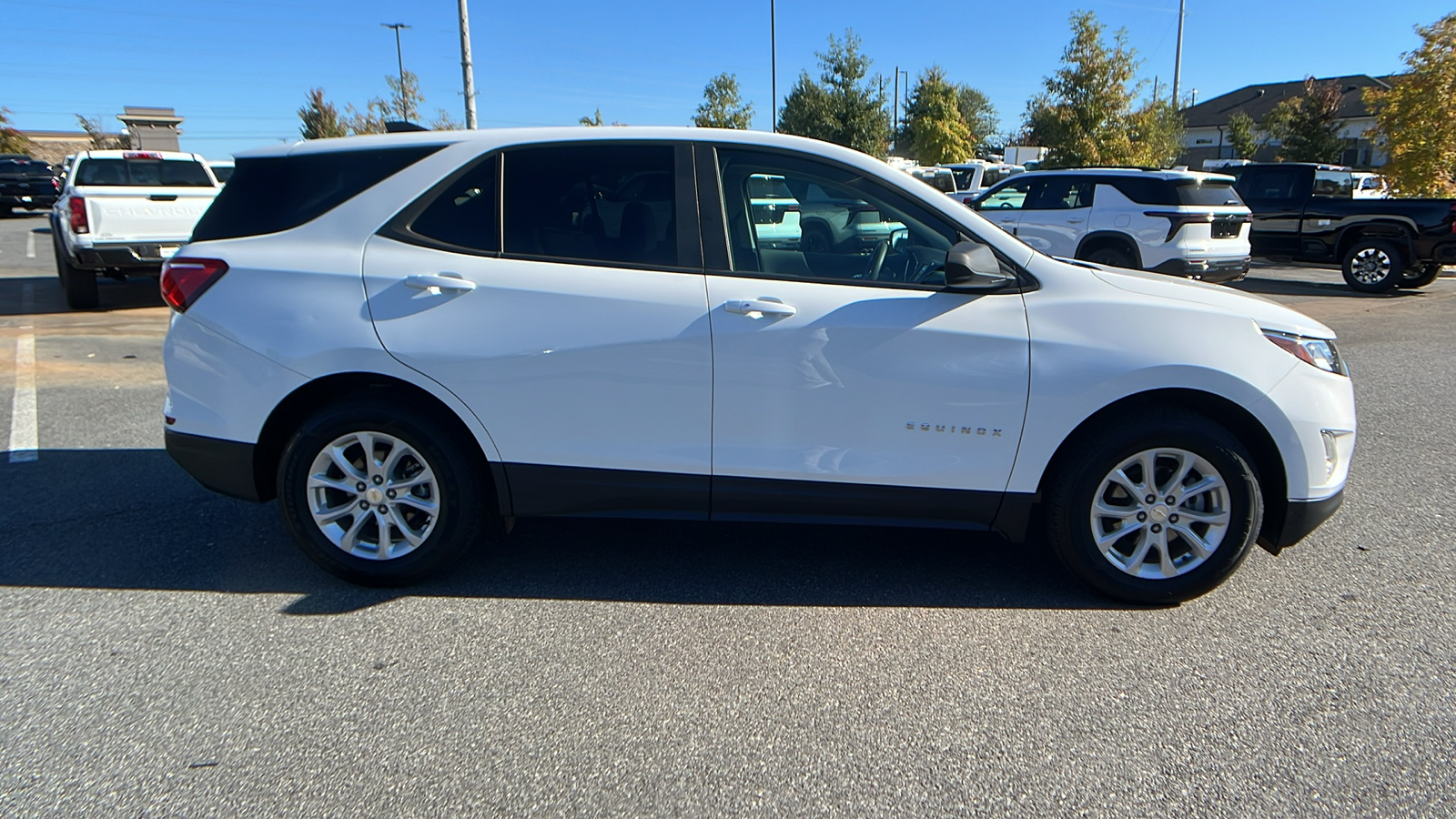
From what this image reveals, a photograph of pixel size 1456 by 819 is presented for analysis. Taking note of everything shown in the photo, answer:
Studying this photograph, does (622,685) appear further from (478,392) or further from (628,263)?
(628,263)

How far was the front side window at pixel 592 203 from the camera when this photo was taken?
146 inches

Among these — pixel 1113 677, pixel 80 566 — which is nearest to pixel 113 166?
pixel 80 566

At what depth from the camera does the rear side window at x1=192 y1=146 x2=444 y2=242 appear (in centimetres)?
380

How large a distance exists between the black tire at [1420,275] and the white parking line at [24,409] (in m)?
16.6

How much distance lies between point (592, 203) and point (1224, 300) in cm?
252

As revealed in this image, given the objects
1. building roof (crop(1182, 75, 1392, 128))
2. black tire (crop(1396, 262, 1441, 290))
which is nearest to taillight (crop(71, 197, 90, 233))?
black tire (crop(1396, 262, 1441, 290))

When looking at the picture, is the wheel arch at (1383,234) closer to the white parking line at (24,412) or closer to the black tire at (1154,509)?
the black tire at (1154,509)

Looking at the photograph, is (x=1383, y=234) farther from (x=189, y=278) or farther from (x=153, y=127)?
(x=153, y=127)

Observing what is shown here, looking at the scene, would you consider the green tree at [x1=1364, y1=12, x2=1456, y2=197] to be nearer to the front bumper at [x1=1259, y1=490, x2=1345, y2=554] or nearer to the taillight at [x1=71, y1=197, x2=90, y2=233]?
the front bumper at [x1=1259, y1=490, x2=1345, y2=554]

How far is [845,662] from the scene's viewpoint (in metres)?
3.29

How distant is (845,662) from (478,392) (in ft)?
5.55

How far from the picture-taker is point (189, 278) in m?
3.72

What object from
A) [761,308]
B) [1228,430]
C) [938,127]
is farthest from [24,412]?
[938,127]

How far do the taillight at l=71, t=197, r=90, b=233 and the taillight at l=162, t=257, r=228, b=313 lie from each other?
8232mm
